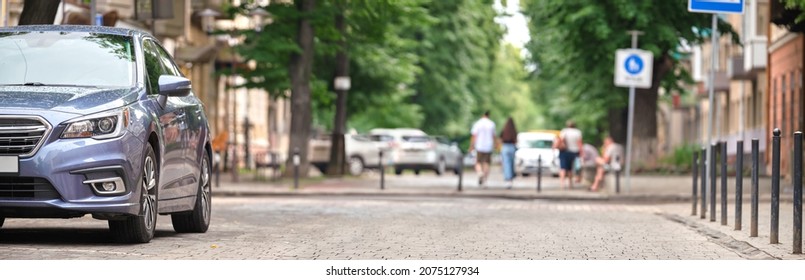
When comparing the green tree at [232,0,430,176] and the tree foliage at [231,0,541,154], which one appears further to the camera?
the tree foliage at [231,0,541,154]

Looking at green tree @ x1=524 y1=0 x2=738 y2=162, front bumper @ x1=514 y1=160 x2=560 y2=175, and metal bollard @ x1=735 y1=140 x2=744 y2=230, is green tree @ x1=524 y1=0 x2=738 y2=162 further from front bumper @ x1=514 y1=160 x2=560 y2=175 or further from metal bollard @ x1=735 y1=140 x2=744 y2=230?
metal bollard @ x1=735 y1=140 x2=744 y2=230

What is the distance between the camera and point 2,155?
12.7m

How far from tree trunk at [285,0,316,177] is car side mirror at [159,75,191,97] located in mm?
23812

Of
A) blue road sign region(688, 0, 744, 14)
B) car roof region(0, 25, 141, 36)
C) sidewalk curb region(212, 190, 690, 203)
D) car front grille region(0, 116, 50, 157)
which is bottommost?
sidewalk curb region(212, 190, 690, 203)

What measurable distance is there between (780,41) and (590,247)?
29978 millimetres

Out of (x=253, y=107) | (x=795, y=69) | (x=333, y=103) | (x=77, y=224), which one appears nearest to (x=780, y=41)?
(x=795, y=69)

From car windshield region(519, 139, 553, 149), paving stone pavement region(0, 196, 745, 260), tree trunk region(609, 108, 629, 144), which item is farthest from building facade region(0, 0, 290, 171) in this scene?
tree trunk region(609, 108, 629, 144)

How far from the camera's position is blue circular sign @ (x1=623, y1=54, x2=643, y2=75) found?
3325 centimetres

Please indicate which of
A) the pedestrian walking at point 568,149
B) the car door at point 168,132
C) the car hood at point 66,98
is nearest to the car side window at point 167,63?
the car door at point 168,132

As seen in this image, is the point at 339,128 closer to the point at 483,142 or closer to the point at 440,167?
the point at 483,142

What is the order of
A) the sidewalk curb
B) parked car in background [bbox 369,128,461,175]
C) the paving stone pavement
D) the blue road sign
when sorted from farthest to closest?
parked car in background [bbox 369,128,461,175] < the sidewalk curb < the blue road sign < the paving stone pavement

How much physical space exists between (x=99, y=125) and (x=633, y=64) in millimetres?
21276

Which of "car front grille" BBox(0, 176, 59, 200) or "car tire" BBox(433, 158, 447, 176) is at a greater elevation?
"car front grille" BBox(0, 176, 59, 200)
